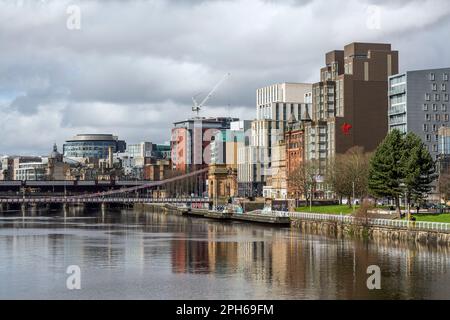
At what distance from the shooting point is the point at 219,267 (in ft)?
241

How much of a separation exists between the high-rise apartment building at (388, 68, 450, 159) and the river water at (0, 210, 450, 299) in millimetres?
49508

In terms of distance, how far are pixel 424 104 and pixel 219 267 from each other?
86.7 m

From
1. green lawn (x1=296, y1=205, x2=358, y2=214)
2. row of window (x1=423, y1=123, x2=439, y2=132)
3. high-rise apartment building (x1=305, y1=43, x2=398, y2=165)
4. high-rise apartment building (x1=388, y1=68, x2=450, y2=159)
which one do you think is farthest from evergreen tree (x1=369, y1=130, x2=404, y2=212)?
high-rise apartment building (x1=305, y1=43, x2=398, y2=165)

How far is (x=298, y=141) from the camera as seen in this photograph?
194 metres

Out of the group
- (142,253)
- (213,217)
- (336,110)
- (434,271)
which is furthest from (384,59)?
(434,271)

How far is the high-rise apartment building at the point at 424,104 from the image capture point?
15012 cm

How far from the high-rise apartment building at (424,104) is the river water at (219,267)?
1949 inches

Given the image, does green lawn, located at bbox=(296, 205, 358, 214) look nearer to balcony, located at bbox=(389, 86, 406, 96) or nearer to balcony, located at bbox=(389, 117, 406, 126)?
balcony, located at bbox=(389, 117, 406, 126)

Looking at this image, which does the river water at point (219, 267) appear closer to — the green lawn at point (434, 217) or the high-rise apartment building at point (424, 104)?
the green lawn at point (434, 217)

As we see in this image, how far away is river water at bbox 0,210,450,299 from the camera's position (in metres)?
58.8

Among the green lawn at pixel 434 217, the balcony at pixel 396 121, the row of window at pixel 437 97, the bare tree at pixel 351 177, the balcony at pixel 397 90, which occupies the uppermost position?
the balcony at pixel 397 90

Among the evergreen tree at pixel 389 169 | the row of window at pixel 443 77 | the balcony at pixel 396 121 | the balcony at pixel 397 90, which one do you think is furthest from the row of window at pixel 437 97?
the evergreen tree at pixel 389 169
